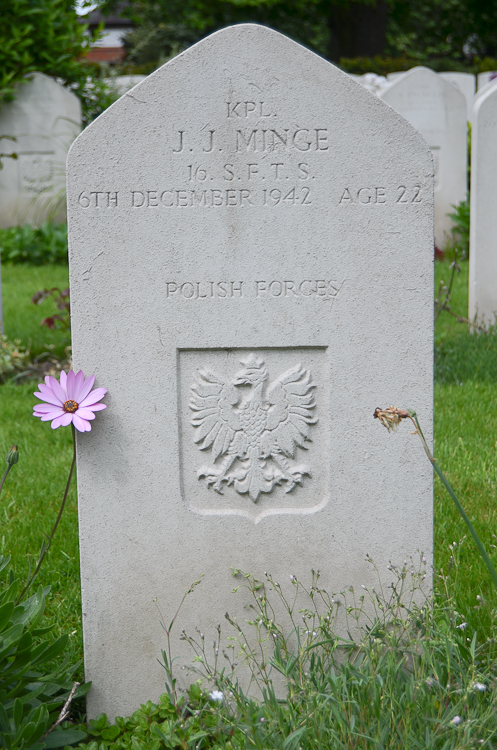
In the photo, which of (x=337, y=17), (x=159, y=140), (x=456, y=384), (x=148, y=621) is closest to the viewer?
(x=159, y=140)

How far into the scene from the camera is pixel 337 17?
65.0 feet

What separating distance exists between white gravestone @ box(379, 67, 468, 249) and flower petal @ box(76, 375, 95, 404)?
7.22 metres

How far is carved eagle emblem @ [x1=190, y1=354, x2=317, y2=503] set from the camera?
2.10 meters

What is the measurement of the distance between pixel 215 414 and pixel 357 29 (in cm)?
1990

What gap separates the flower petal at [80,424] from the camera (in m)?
1.98

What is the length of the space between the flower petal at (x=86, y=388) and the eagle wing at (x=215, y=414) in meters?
0.28

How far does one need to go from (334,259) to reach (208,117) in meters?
0.50

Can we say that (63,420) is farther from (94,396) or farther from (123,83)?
(123,83)

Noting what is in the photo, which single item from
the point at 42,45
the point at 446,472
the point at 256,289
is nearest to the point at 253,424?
the point at 256,289

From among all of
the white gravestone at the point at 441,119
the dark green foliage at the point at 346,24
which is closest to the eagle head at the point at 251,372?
the white gravestone at the point at 441,119

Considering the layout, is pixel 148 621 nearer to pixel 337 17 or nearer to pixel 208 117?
pixel 208 117

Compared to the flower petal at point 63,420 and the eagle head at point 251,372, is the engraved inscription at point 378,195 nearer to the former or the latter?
the eagle head at point 251,372

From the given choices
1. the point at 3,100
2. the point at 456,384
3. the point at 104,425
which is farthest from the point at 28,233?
the point at 104,425

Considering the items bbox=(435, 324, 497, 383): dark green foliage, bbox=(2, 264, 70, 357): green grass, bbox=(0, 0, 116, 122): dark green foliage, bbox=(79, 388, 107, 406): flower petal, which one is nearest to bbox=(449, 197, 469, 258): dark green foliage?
bbox=(435, 324, 497, 383): dark green foliage
